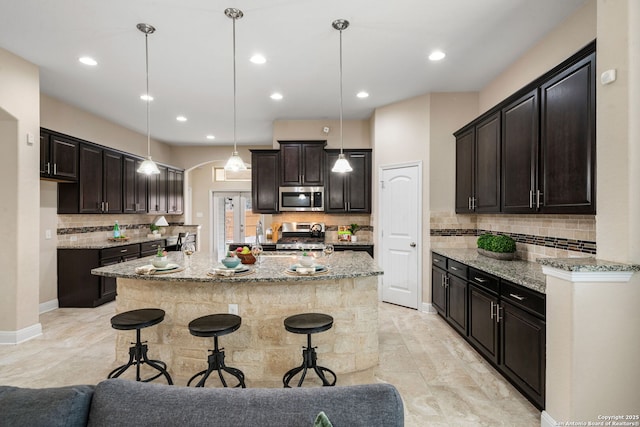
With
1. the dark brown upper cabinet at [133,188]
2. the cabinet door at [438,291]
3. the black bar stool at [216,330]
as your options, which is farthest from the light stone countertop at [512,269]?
the dark brown upper cabinet at [133,188]

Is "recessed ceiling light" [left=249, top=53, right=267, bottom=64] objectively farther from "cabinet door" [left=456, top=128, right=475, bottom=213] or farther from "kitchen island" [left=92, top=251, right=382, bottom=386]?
"cabinet door" [left=456, top=128, right=475, bottom=213]

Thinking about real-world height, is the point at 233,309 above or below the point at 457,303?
above

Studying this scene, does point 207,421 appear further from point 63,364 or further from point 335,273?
point 63,364

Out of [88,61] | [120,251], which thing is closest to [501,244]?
[88,61]

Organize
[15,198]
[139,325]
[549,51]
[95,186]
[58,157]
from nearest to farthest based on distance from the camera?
1. [139,325]
2. [549,51]
3. [15,198]
4. [58,157]
5. [95,186]

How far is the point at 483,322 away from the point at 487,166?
5.69ft

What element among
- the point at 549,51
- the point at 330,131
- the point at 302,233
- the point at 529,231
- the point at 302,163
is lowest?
the point at 302,233

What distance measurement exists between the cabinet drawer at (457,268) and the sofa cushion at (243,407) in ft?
8.84

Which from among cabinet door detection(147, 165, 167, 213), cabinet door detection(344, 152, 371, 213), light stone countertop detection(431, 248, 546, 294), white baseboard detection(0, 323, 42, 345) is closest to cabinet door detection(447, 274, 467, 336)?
light stone countertop detection(431, 248, 546, 294)

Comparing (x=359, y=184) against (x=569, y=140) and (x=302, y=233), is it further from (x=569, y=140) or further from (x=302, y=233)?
(x=569, y=140)

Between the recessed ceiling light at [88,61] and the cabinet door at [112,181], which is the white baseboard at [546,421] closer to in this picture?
the recessed ceiling light at [88,61]

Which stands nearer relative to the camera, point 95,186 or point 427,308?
point 427,308

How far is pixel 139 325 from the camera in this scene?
2.34m

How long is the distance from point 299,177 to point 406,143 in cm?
188
